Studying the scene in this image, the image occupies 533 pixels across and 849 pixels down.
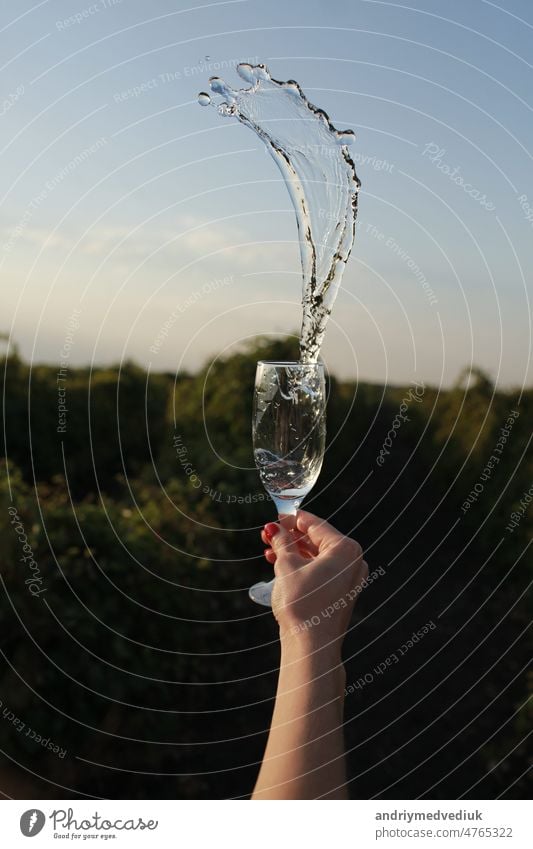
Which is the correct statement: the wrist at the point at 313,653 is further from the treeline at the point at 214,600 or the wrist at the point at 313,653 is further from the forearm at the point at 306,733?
the treeline at the point at 214,600

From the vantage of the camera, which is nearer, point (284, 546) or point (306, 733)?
point (306, 733)

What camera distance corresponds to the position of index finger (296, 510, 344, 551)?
2.56 meters

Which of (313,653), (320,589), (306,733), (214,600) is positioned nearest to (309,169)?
(320,589)

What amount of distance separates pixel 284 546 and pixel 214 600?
3.37 m

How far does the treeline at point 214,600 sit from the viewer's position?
4375mm

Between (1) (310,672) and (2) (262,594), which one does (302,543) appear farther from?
(1) (310,672)

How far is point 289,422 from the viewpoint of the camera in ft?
8.74

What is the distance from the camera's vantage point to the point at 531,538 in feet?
24.8

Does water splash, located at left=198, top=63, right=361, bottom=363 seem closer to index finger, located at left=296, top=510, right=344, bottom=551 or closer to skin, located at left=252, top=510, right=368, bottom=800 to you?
index finger, located at left=296, top=510, right=344, bottom=551

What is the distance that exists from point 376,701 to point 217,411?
331 centimetres

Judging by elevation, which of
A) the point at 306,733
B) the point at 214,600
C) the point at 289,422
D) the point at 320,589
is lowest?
the point at 214,600

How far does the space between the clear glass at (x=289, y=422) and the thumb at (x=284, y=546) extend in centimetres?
16

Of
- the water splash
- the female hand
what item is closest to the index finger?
the female hand
